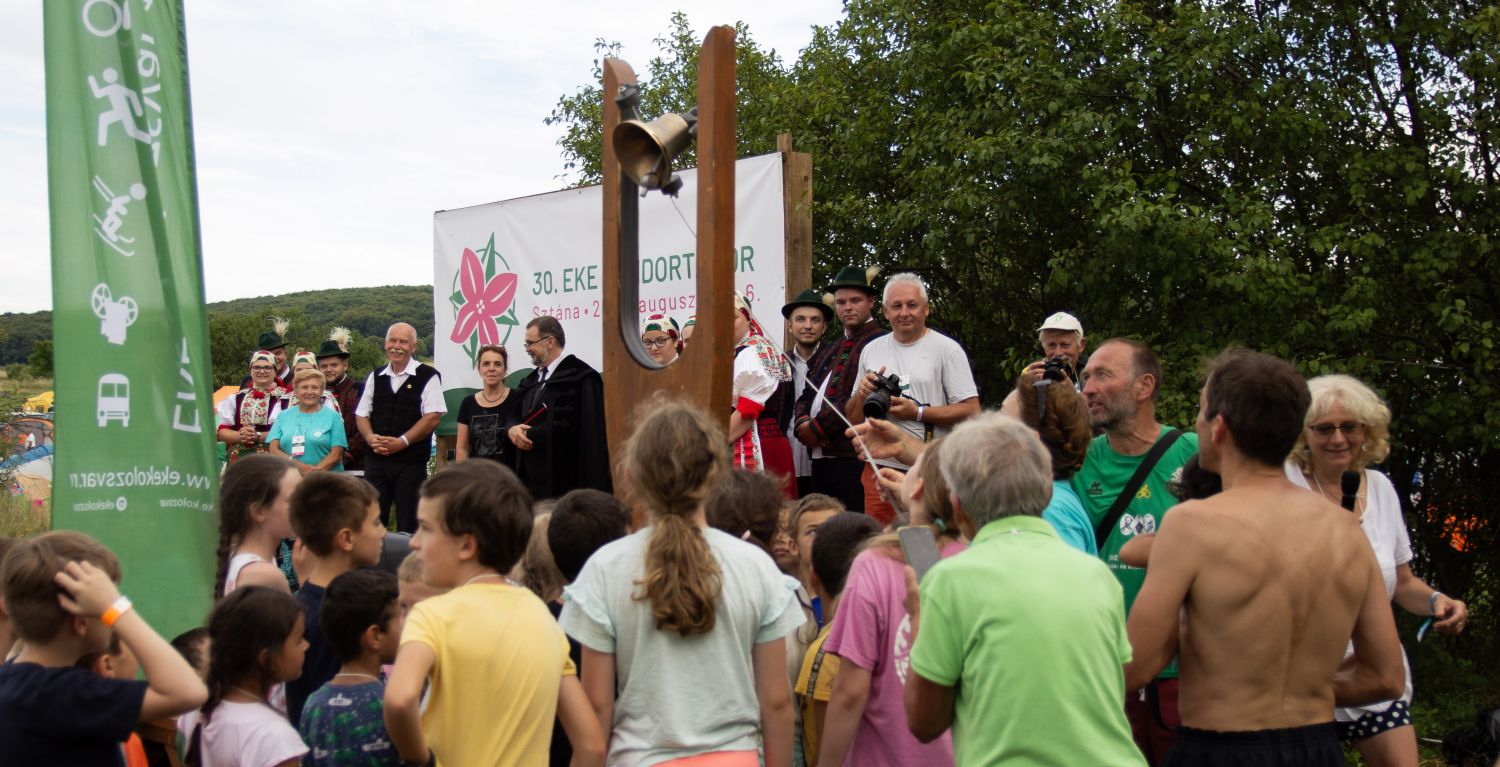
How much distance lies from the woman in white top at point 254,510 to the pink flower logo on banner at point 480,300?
7085 mm

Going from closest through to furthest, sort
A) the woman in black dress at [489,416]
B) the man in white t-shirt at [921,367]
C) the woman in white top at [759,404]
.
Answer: the man in white t-shirt at [921,367], the woman in white top at [759,404], the woman in black dress at [489,416]

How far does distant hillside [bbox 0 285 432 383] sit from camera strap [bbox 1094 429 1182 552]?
3168 cm

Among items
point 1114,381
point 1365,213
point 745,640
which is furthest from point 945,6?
point 745,640

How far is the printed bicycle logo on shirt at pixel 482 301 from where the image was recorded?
11.5 meters

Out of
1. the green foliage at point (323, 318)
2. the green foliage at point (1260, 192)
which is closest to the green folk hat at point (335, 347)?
the green foliage at point (1260, 192)

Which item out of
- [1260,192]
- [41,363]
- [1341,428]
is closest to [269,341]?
[1260,192]

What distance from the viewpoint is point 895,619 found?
10.6 feet

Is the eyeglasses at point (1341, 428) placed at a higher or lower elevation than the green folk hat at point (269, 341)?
lower

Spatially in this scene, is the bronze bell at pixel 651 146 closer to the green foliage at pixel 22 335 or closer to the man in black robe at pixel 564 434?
the man in black robe at pixel 564 434

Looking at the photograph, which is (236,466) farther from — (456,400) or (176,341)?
(456,400)

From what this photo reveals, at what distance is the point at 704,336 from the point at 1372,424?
2.36 m

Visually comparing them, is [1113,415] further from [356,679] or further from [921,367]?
[356,679]

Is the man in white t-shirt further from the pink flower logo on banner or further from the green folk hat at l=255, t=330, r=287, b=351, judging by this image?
the green folk hat at l=255, t=330, r=287, b=351

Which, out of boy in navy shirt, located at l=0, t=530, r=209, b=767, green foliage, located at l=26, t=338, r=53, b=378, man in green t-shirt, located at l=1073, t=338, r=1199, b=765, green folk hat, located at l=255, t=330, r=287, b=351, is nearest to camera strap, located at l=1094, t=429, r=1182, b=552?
man in green t-shirt, located at l=1073, t=338, r=1199, b=765
